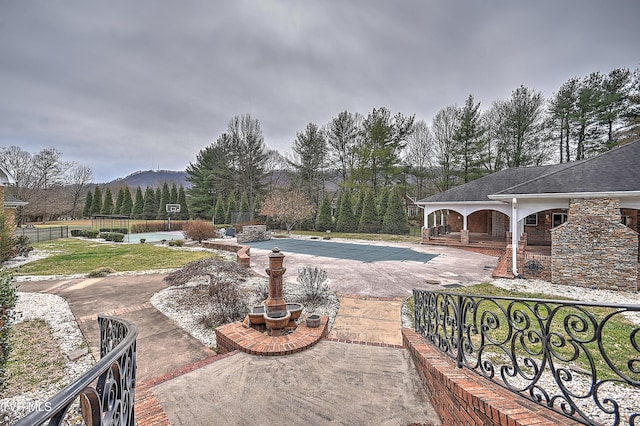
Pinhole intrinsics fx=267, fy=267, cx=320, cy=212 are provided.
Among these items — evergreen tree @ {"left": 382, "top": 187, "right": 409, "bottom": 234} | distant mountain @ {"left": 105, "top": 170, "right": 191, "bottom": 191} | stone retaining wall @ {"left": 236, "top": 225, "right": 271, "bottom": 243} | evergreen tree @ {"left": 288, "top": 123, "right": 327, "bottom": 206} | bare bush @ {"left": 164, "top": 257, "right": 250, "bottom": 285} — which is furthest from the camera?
distant mountain @ {"left": 105, "top": 170, "right": 191, "bottom": 191}

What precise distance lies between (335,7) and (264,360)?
37.0 ft

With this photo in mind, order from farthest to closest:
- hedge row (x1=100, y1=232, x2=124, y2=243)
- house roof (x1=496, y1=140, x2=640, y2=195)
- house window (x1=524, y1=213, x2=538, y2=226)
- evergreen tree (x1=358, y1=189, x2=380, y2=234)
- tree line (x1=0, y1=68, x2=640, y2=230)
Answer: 1. evergreen tree (x1=358, y1=189, x2=380, y2=234)
2. tree line (x1=0, y1=68, x2=640, y2=230)
3. hedge row (x1=100, y1=232, x2=124, y2=243)
4. house window (x1=524, y1=213, x2=538, y2=226)
5. house roof (x1=496, y1=140, x2=640, y2=195)

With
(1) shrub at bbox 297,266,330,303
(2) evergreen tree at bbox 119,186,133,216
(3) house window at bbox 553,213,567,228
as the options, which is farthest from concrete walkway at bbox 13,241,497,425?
(2) evergreen tree at bbox 119,186,133,216

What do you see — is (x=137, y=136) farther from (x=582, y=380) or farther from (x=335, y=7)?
(x=582, y=380)

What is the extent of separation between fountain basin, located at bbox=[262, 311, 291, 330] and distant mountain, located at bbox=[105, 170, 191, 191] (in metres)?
41.4

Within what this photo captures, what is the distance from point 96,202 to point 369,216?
41.9 m

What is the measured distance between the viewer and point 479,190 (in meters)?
17.5

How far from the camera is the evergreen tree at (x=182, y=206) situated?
130ft

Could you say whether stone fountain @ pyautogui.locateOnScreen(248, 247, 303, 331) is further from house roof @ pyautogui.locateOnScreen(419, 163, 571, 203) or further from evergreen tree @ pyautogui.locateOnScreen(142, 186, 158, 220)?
evergreen tree @ pyautogui.locateOnScreen(142, 186, 158, 220)

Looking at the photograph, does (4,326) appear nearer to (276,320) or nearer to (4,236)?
(4,236)

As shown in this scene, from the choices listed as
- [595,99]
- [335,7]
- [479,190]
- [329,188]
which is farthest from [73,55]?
[595,99]

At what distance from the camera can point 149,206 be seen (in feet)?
134

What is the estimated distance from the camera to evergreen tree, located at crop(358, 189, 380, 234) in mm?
25609

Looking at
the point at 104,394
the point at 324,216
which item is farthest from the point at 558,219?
the point at 104,394
